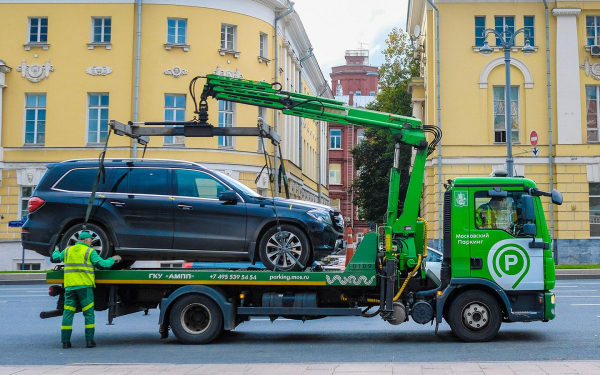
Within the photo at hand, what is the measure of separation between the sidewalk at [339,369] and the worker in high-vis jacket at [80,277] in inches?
79.1

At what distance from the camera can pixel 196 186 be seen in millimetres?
12203

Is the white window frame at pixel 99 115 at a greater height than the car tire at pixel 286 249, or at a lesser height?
greater

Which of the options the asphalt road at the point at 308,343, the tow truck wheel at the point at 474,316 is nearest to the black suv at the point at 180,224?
the asphalt road at the point at 308,343

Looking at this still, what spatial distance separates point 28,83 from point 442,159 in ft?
56.7

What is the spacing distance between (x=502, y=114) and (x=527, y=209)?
21.5 metres

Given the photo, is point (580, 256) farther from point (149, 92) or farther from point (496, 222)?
point (496, 222)

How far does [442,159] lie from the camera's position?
32.1 m

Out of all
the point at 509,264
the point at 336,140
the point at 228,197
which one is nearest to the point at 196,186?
the point at 228,197

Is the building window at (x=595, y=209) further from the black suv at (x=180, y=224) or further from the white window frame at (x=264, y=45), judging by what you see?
the black suv at (x=180, y=224)

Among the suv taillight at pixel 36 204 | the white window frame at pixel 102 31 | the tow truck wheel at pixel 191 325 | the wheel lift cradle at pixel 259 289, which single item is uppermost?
the white window frame at pixel 102 31

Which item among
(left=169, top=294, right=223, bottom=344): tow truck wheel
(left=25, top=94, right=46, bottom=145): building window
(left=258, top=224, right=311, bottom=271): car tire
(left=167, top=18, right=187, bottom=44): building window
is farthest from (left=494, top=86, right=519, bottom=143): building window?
(left=169, top=294, right=223, bottom=344): tow truck wheel

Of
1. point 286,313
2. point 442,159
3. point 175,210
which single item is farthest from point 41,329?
point 442,159

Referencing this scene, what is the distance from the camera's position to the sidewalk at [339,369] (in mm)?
8812

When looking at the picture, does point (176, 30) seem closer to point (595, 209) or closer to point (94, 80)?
point (94, 80)
